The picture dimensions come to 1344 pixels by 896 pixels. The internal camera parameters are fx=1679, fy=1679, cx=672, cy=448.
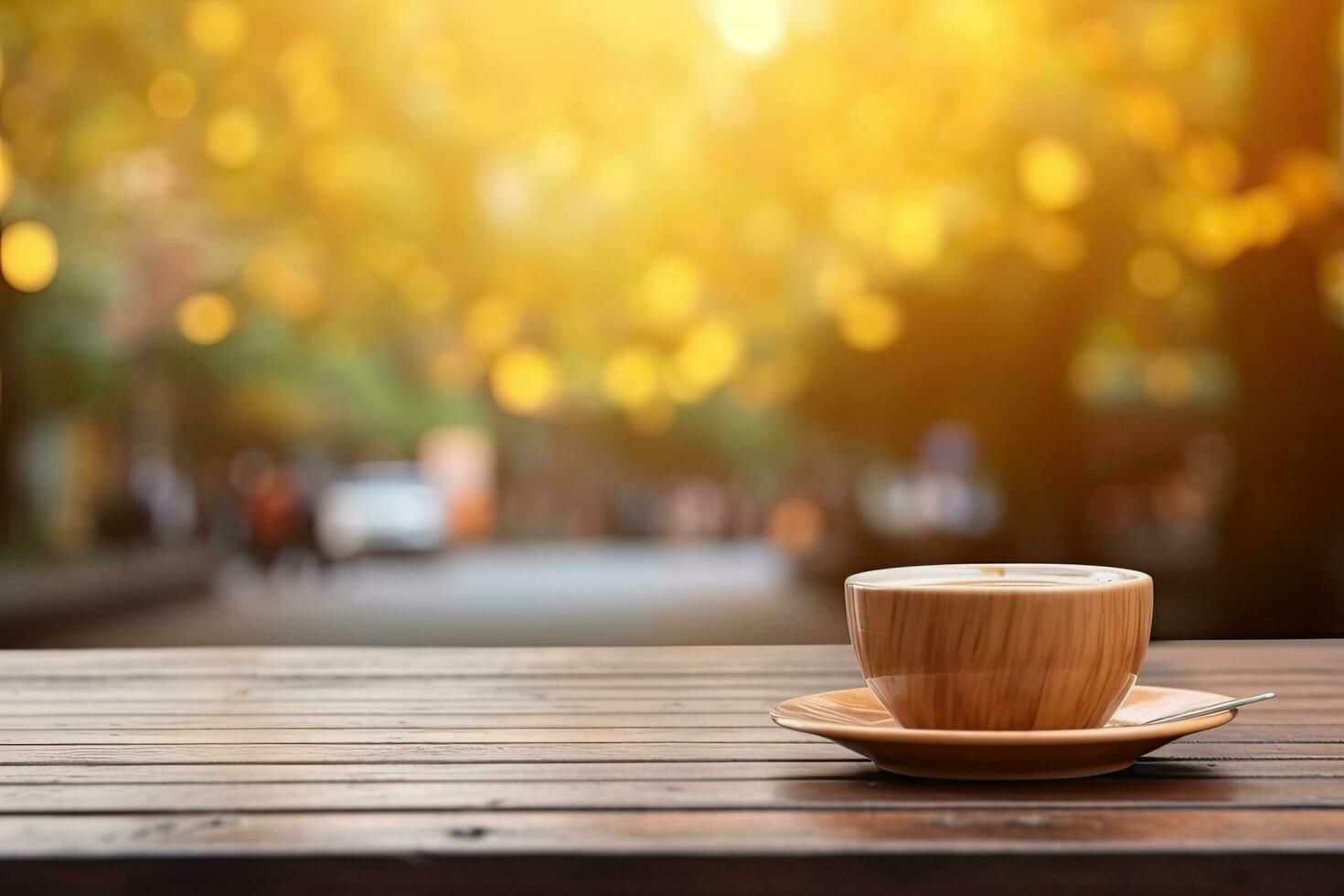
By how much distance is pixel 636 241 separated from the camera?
34.8 feet

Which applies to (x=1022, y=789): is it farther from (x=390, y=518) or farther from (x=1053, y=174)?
(x=390, y=518)

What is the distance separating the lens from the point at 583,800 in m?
1.11

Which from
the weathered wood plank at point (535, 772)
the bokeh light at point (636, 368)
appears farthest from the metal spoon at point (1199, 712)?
the bokeh light at point (636, 368)

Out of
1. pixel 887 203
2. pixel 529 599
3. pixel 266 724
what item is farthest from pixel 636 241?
pixel 266 724

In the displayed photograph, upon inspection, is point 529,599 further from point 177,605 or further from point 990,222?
point 990,222

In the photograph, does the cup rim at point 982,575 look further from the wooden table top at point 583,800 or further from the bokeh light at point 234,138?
the bokeh light at point 234,138

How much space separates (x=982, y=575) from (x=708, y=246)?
918 cm

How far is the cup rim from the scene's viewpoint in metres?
1.17

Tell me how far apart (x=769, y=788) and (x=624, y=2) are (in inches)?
283

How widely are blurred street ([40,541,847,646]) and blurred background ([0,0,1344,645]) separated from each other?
0.36 feet

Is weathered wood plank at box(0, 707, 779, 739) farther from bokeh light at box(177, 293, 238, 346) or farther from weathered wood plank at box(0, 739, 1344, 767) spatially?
bokeh light at box(177, 293, 238, 346)

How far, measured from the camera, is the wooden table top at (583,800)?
94 cm

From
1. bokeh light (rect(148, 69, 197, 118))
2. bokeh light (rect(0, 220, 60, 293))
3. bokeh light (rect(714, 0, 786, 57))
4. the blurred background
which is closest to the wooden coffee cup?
the blurred background

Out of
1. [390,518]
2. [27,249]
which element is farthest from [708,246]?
[390,518]
